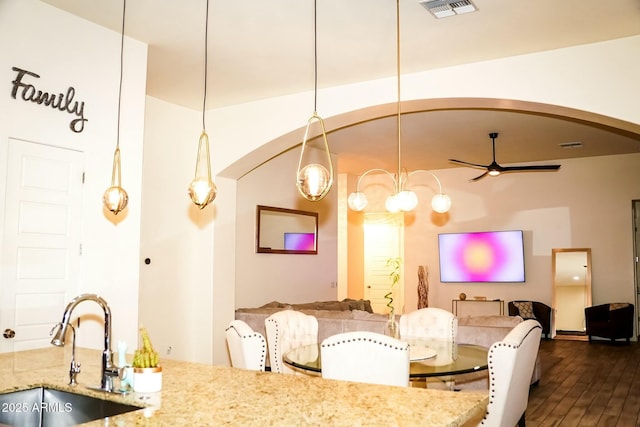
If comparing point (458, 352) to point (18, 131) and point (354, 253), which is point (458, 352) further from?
point (354, 253)

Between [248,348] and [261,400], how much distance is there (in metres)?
1.52

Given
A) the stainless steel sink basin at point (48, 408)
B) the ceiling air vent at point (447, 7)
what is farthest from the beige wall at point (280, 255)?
the stainless steel sink basin at point (48, 408)

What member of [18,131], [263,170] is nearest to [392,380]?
[18,131]

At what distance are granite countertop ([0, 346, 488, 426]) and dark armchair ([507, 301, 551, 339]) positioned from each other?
332 inches

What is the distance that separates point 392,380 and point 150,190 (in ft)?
13.6

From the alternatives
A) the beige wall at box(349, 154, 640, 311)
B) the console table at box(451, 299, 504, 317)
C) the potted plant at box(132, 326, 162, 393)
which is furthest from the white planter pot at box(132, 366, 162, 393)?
the beige wall at box(349, 154, 640, 311)

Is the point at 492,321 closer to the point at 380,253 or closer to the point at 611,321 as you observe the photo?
the point at 611,321

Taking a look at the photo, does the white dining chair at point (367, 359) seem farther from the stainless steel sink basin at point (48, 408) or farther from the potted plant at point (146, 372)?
the stainless steel sink basin at point (48, 408)

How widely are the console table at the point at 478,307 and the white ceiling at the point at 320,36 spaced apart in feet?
16.2

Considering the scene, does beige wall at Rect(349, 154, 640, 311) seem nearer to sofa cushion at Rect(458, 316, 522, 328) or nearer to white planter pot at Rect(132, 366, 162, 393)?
sofa cushion at Rect(458, 316, 522, 328)

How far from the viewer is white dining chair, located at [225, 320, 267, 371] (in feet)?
11.8

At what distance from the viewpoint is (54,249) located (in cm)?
422

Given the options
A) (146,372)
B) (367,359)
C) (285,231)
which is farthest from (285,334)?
(285,231)

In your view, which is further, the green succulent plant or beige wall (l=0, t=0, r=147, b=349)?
beige wall (l=0, t=0, r=147, b=349)
